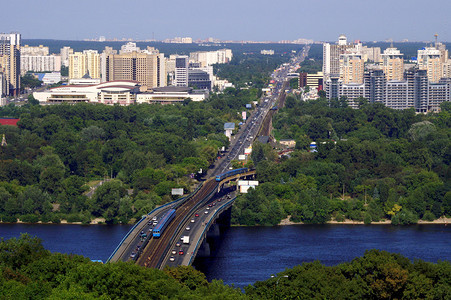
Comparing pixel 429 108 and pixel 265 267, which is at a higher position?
pixel 429 108

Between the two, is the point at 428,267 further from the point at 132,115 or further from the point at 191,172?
the point at 132,115

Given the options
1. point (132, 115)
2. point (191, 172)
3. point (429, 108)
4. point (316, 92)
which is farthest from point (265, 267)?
point (316, 92)

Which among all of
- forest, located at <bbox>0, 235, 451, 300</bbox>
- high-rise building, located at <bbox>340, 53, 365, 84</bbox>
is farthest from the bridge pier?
high-rise building, located at <bbox>340, 53, 365, 84</bbox>

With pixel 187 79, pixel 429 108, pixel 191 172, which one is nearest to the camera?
pixel 191 172

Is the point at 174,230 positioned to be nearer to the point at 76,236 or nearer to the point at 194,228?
the point at 194,228

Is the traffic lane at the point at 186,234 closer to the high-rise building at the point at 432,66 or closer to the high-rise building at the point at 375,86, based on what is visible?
the high-rise building at the point at 375,86

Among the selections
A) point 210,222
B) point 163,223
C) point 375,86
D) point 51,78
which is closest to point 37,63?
point 51,78

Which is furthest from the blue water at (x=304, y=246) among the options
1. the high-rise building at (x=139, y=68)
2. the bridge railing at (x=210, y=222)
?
the high-rise building at (x=139, y=68)

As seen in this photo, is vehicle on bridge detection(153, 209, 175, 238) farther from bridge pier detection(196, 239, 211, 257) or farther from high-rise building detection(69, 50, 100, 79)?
high-rise building detection(69, 50, 100, 79)
